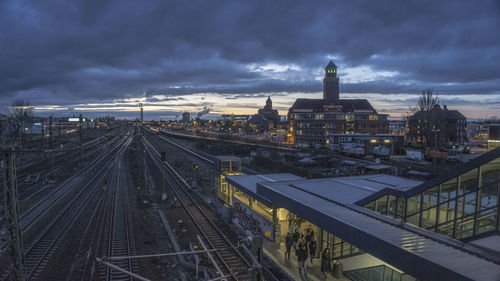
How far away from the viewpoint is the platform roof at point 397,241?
6.70 m

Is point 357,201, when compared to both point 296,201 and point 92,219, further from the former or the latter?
point 92,219

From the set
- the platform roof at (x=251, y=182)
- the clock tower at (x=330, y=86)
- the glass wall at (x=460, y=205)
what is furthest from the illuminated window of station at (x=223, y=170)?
the clock tower at (x=330, y=86)

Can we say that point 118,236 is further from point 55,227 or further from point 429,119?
point 429,119

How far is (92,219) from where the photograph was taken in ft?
65.1

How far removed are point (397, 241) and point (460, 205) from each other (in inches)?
98.8

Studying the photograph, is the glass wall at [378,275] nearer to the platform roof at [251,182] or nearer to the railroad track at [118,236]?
the platform roof at [251,182]

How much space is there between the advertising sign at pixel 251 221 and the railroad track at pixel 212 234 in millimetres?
1540

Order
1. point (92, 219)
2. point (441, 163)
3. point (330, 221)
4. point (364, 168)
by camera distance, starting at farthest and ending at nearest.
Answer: point (441, 163), point (364, 168), point (92, 219), point (330, 221)

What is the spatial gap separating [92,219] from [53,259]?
6217 mm

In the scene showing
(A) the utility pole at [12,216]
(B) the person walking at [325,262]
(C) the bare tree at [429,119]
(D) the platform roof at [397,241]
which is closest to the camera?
(D) the platform roof at [397,241]

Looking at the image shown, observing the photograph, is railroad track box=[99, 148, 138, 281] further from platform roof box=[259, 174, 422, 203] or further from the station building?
platform roof box=[259, 174, 422, 203]

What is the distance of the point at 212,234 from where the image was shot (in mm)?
17484

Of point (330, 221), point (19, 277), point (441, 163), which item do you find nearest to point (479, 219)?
point (330, 221)

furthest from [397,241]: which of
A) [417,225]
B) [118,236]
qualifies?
[118,236]
